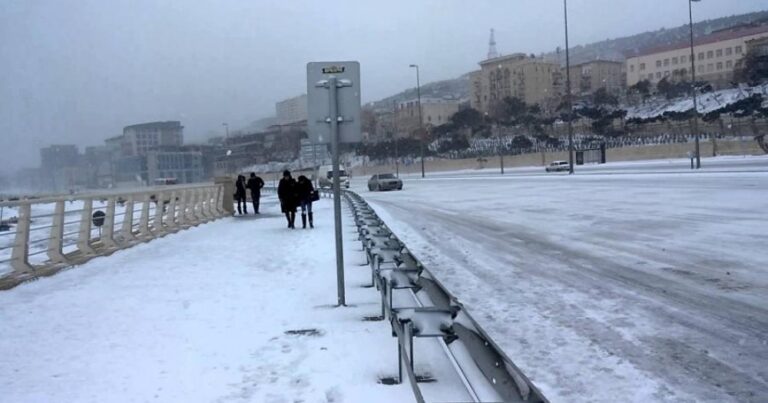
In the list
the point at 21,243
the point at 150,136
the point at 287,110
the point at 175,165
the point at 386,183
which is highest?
the point at 287,110

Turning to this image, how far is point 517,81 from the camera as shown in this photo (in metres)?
147

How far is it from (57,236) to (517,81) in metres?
142

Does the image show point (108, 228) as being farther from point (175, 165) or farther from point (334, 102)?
point (175, 165)

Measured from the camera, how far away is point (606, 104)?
338 ft

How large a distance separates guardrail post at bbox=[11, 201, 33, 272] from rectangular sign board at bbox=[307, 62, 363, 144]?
625 cm

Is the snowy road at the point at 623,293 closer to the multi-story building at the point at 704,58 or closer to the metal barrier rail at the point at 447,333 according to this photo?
the metal barrier rail at the point at 447,333

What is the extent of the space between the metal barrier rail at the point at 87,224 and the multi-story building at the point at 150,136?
24.6 metres

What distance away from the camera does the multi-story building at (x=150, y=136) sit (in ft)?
158

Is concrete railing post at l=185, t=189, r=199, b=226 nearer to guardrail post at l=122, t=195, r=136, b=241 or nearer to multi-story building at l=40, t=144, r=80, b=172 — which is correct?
guardrail post at l=122, t=195, r=136, b=241

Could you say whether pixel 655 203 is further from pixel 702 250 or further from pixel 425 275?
pixel 425 275

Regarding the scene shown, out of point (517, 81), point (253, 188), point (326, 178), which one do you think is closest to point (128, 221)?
point (253, 188)

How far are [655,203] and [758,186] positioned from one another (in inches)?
228

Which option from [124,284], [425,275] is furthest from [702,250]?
[124,284]

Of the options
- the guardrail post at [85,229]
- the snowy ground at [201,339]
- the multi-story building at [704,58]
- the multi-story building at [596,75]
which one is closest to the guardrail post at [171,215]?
the guardrail post at [85,229]
